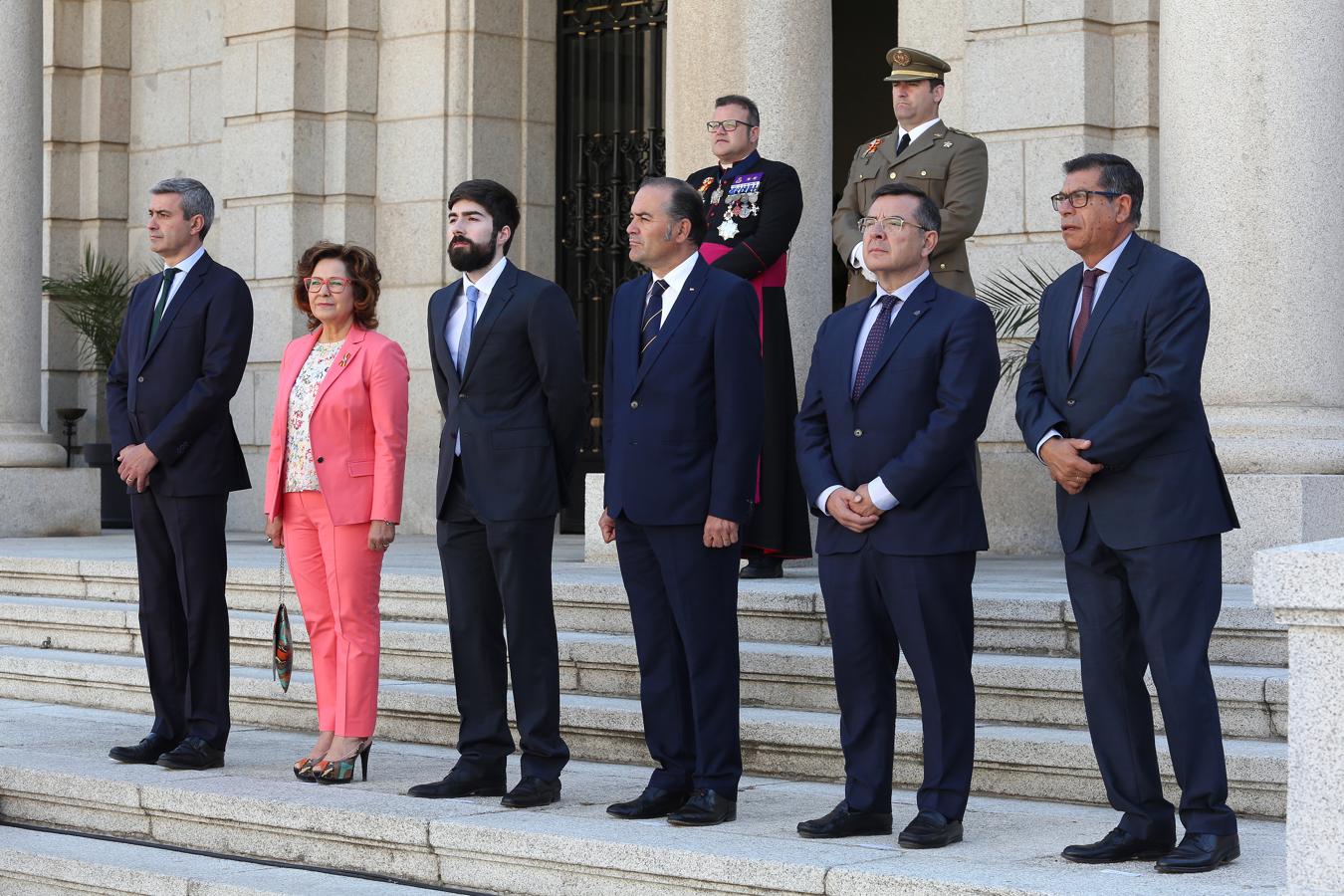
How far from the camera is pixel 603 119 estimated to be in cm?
1402

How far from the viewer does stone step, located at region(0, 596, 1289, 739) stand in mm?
6535

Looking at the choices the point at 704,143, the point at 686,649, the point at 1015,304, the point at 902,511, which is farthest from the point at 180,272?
the point at 1015,304

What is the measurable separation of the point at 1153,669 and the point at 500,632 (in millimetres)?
2355

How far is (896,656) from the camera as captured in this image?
6098 millimetres

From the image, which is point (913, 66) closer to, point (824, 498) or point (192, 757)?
point (824, 498)

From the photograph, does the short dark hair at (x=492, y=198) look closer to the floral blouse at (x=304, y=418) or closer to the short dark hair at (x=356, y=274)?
the short dark hair at (x=356, y=274)

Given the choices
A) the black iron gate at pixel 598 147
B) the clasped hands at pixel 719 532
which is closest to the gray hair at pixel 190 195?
the clasped hands at pixel 719 532

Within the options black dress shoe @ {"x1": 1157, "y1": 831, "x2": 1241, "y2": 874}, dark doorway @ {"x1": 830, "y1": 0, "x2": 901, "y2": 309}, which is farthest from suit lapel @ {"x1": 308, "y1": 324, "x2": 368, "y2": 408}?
dark doorway @ {"x1": 830, "y1": 0, "x2": 901, "y2": 309}

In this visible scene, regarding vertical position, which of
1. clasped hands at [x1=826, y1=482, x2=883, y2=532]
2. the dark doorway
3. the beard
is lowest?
clasped hands at [x1=826, y1=482, x2=883, y2=532]

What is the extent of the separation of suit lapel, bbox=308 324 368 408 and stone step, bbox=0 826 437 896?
163 cm

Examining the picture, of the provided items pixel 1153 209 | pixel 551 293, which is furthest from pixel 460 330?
pixel 1153 209

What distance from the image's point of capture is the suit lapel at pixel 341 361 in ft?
23.3

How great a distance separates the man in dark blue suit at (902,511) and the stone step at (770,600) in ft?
4.70

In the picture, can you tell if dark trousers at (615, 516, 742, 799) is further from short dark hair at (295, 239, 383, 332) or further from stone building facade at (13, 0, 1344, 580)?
stone building facade at (13, 0, 1344, 580)
